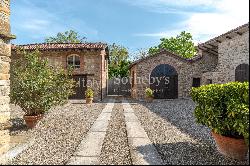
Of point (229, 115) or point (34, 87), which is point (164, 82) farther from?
point (229, 115)

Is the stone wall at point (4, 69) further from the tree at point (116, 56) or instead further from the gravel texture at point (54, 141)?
the tree at point (116, 56)

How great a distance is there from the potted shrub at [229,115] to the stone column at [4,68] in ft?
15.8

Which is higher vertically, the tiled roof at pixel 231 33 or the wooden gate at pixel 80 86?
the tiled roof at pixel 231 33

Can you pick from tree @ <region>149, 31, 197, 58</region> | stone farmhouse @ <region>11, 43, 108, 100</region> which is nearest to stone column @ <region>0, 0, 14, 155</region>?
stone farmhouse @ <region>11, 43, 108, 100</region>

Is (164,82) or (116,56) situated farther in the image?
(116,56)

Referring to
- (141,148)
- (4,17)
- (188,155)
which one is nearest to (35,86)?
(4,17)

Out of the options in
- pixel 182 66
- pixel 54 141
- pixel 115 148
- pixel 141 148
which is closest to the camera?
pixel 141 148

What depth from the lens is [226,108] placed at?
19.4 feet

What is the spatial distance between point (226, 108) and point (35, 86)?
6630 mm

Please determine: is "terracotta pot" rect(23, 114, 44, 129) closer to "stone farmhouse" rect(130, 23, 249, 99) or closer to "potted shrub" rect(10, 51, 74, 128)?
"potted shrub" rect(10, 51, 74, 128)

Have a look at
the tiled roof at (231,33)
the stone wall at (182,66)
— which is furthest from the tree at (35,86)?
the stone wall at (182,66)

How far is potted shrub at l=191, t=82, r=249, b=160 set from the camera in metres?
5.35

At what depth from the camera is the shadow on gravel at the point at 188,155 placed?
5566 mm

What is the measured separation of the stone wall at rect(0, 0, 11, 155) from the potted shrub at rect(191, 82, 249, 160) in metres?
4.80
